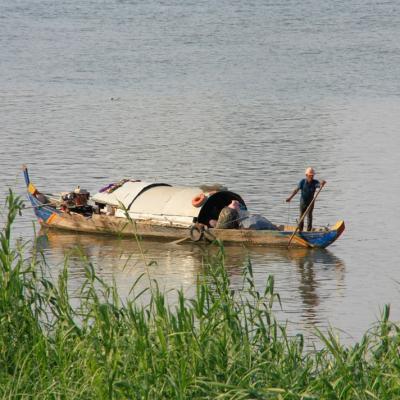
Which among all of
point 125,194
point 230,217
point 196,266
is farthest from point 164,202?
point 196,266

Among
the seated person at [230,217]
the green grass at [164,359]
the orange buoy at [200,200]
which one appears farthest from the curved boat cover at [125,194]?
the green grass at [164,359]

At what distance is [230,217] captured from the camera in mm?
23391

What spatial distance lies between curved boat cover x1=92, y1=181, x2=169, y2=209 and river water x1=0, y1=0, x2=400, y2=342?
2.64ft

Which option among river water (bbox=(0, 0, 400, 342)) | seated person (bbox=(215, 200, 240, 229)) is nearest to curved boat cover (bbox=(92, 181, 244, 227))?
seated person (bbox=(215, 200, 240, 229))

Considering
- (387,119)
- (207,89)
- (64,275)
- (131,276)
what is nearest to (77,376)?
(64,275)

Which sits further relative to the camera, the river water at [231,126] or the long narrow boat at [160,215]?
the long narrow boat at [160,215]

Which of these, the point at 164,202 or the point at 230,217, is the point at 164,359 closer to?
the point at 230,217

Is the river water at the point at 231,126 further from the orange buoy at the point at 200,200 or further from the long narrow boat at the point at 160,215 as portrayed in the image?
the orange buoy at the point at 200,200

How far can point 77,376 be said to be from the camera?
432 inches

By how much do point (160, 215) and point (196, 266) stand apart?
2.12 metres

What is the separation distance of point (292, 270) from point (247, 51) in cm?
3947

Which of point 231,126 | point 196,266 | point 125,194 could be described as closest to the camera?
point 196,266

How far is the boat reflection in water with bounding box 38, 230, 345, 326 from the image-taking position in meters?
19.8

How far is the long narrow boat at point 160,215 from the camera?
909 inches
